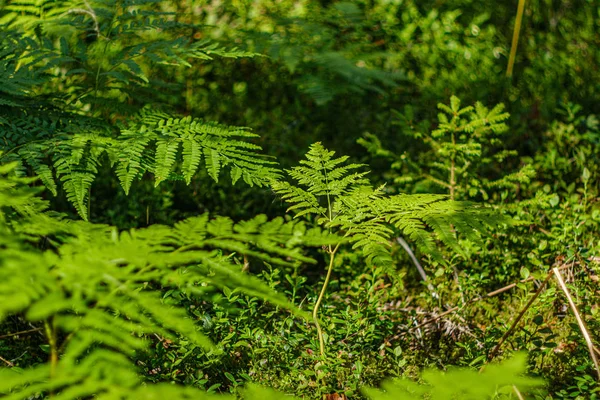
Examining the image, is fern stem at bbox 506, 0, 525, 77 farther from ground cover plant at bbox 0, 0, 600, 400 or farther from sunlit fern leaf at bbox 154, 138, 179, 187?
sunlit fern leaf at bbox 154, 138, 179, 187

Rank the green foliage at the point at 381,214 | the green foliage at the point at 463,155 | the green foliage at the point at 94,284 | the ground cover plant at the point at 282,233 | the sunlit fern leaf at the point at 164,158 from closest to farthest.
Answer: the green foliage at the point at 94,284
the ground cover plant at the point at 282,233
the green foliage at the point at 381,214
the sunlit fern leaf at the point at 164,158
the green foliage at the point at 463,155

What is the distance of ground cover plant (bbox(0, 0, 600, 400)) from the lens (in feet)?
4.70

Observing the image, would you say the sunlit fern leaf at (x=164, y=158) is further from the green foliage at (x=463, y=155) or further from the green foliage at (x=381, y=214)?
the green foliage at (x=463, y=155)

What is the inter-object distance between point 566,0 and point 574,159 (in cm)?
312

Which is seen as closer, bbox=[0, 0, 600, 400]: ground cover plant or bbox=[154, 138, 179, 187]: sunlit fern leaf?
bbox=[0, 0, 600, 400]: ground cover plant

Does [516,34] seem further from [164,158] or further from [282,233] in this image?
[282,233]

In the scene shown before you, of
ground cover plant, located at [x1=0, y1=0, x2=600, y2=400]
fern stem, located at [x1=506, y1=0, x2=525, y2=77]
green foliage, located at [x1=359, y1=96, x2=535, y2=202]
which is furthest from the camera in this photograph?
fern stem, located at [x1=506, y1=0, x2=525, y2=77]

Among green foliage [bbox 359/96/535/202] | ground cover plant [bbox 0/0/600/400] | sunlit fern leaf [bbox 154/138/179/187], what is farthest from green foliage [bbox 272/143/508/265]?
green foliage [bbox 359/96/535/202]

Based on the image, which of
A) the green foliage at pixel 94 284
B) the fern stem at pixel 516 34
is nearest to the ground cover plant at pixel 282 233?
the green foliage at pixel 94 284

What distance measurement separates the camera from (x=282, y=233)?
168 centimetres

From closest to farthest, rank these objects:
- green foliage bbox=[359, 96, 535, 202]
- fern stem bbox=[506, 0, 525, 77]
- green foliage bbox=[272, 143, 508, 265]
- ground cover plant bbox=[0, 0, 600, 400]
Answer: ground cover plant bbox=[0, 0, 600, 400]
green foliage bbox=[272, 143, 508, 265]
green foliage bbox=[359, 96, 535, 202]
fern stem bbox=[506, 0, 525, 77]

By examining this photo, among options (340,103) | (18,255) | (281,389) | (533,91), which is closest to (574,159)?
(533,91)

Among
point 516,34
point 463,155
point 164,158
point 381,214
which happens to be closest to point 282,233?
point 381,214

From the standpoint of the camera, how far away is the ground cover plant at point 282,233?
4.70 ft
